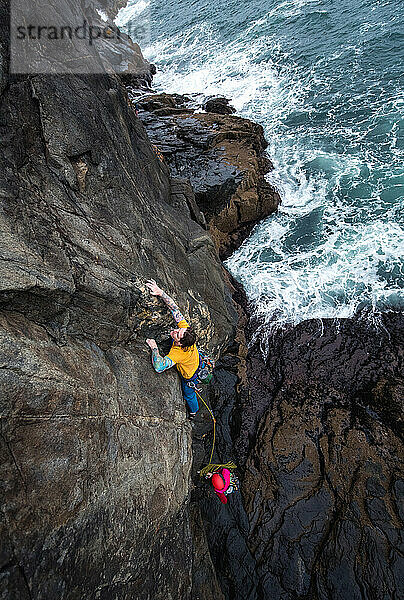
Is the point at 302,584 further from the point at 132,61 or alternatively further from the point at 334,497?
the point at 132,61

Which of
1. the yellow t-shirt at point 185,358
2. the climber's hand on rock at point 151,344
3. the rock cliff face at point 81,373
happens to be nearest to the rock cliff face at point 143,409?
the rock cliff face at point 81,373

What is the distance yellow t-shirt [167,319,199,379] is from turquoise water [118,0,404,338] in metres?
8.11

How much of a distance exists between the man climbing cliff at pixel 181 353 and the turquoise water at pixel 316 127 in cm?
788

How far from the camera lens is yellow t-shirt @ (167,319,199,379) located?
8039mm

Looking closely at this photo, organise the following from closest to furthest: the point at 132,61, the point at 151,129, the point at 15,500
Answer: the point at 15,500 < the point at 151,129 < the point at 132,61

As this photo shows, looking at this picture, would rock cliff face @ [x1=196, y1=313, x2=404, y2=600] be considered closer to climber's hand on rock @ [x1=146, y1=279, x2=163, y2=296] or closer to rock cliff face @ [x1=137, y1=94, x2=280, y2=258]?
climber's hand on rock @ [x1=146, y1=279, x2=163, y2=296]

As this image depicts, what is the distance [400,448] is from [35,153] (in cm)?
1227

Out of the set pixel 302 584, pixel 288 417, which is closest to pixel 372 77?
pixel 288 417

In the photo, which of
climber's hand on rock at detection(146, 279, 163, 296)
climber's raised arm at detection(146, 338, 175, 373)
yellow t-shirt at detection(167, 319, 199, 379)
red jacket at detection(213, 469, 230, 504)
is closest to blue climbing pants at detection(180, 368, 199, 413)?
yellow t-shirt at detection(167, 319, 199, 379)

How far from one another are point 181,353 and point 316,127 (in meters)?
25.3

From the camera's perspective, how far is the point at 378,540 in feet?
29.2

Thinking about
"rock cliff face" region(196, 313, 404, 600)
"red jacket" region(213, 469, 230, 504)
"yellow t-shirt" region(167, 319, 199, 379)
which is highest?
"yellow t-shirt" region(167, 319, 199, 379)

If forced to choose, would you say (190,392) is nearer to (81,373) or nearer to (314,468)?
(81,373)
